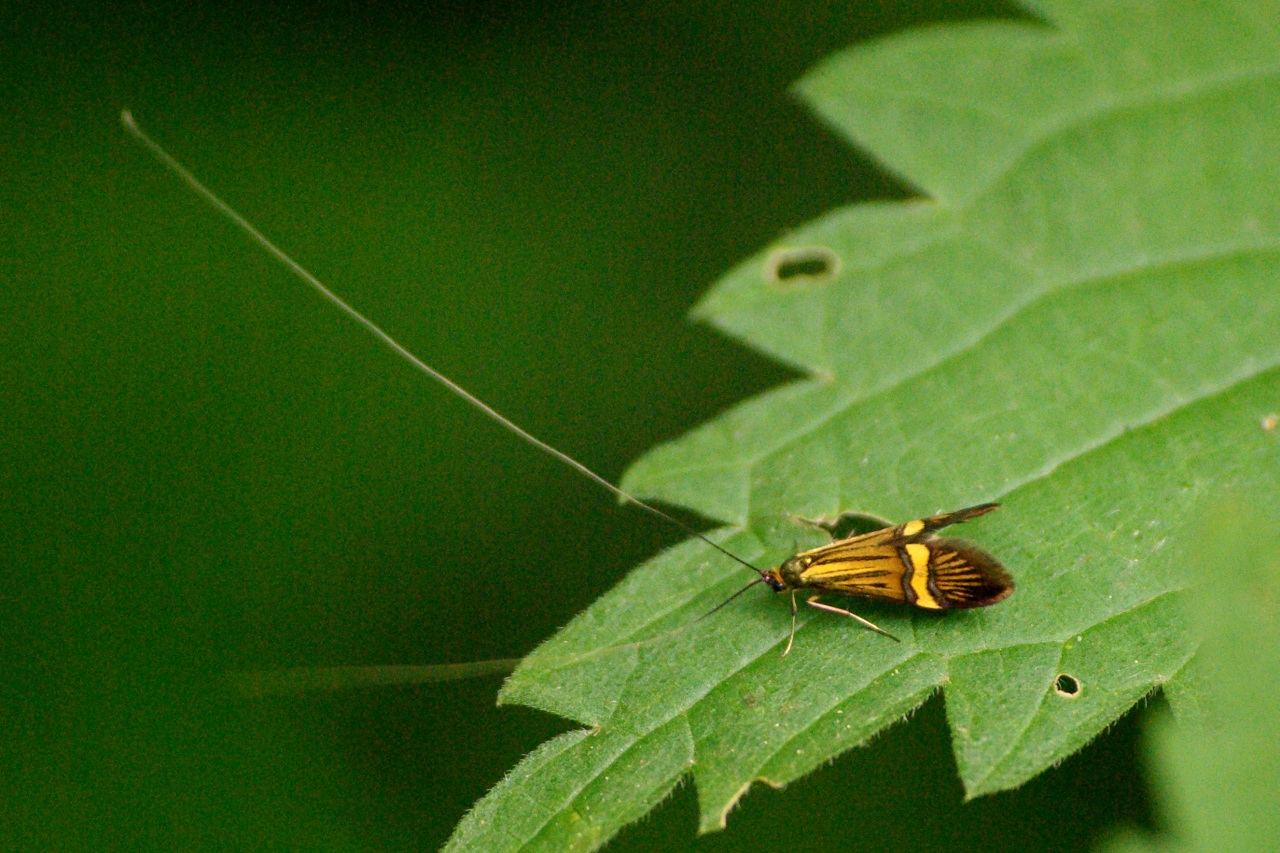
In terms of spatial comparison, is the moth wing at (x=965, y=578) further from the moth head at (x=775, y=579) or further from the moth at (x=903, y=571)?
the moth head at (x=775, y=579)

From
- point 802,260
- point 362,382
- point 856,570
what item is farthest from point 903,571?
point 362,382

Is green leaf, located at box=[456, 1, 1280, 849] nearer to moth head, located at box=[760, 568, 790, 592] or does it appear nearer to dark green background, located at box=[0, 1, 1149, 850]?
moth head, located at box=[760, 568, 790, 592]

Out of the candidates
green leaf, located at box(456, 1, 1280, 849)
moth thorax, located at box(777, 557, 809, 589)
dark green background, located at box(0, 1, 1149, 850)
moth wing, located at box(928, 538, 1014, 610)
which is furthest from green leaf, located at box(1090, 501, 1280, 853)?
dark green background, located at box(0, 1, 1149, 850)

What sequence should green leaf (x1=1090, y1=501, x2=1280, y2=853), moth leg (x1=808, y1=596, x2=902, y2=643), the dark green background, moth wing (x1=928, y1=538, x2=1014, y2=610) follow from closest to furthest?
green leaf (x1=1090, y1=501, x2=1280, y2=853), moth wing (x1=928, y1=538, x2=1014, y2=610), moth leg (x1=808, y1=596, x2=902, y2=643), the dark green background

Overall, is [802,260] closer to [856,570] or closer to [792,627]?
[856,570]

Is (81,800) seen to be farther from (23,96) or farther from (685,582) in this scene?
(23,96)

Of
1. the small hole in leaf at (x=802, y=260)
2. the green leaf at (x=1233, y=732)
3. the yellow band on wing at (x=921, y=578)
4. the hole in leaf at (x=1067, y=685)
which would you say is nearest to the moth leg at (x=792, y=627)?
the yellow band on wing at (x=921, y=578)
